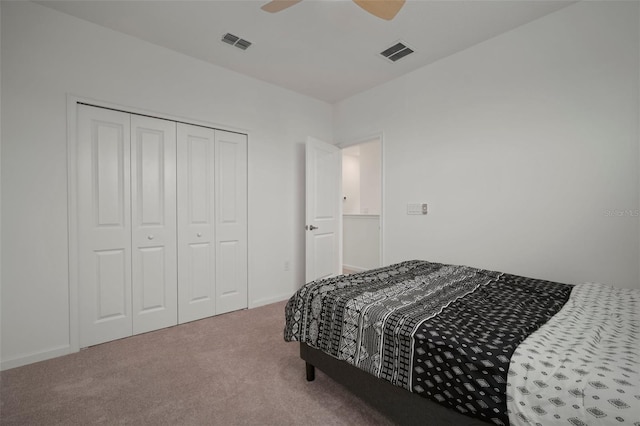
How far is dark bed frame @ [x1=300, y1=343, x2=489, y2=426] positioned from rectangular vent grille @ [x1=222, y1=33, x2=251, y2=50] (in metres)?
2.70

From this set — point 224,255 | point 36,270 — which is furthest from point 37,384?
point 224,255

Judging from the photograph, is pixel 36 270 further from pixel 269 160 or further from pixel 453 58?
pixel 453 58

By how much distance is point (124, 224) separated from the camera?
2555mm

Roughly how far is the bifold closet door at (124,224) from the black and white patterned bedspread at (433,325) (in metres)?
1.62

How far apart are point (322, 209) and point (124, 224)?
7.16 feet

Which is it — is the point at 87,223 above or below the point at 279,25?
below

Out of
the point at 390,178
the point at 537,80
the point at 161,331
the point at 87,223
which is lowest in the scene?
the point at 161,331

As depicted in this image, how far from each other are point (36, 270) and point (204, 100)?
6.79 feet

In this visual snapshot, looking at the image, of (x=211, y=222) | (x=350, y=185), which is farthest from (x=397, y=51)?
(x=350, y=185)

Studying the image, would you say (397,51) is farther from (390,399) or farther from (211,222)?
(390,399)

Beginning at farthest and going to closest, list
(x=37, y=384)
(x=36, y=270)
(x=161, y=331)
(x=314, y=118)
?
(x=314, y=118)
(x=161, y=331)
(x=36, y=270)
(x=37, y=384)

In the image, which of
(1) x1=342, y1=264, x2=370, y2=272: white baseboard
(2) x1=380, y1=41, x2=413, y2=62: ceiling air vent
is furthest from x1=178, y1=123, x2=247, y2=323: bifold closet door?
(1) x1=342, y1=264, x2=370, y2=272: white baseboard

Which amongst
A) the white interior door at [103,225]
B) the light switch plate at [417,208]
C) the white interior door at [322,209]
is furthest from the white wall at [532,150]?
the white interior door at [103,225]

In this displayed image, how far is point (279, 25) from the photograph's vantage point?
2436 mm
